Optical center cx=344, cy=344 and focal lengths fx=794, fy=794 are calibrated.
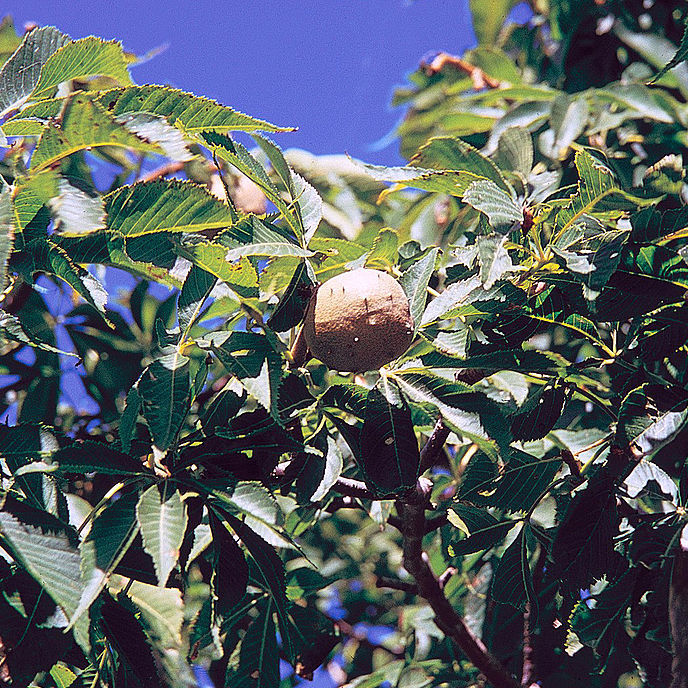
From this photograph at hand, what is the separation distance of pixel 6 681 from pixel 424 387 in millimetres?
713

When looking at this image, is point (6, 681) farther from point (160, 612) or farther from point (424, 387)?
point (424, 387)

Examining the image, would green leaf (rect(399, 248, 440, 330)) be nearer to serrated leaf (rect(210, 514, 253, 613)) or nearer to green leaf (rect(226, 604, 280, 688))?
→ serrated leaf (rect(210, 514, 253, 613))

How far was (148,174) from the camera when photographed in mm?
2170

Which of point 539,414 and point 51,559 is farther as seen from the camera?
point 539,414

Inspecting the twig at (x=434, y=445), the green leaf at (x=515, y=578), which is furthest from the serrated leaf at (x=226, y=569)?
the green leaf at (x=515, y=578)

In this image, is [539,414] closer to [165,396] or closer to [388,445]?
[388,445]

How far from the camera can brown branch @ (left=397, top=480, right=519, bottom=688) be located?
4.41 ft

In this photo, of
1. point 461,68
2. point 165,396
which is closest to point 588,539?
point 165,396

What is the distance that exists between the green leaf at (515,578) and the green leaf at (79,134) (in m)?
0.86

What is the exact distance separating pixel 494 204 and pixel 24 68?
73cm

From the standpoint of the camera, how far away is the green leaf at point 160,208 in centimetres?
111

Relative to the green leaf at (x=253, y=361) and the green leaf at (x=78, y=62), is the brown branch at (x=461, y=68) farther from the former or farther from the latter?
the green leaf at (x=253, y=361)

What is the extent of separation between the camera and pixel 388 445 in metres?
1.16

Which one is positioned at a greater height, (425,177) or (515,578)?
(425,177)
